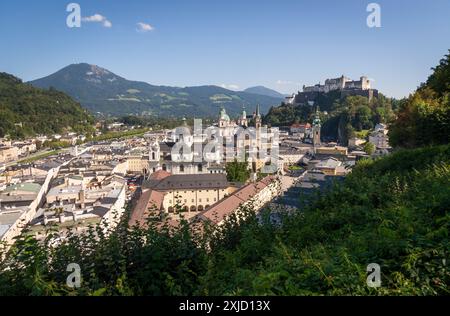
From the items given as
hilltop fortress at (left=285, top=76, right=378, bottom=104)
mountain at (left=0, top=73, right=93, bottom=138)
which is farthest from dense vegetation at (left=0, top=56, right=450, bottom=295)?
mountain at (left=0, top=73, right=93, bottom=138)

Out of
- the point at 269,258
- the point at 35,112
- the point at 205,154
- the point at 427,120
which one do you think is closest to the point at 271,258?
the point at 269,258

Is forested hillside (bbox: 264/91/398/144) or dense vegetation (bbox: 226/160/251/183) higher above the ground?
forested hillside (bbox: 264/91/398/144)

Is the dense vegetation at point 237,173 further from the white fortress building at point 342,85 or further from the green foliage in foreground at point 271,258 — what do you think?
the white fortress building at point 342,85

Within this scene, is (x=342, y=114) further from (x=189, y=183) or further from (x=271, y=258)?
(x=271, y=258)

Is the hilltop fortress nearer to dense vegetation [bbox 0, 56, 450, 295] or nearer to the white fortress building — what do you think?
the white fortress building

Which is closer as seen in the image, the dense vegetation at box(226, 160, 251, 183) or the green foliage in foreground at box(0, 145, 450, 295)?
the green foliage in foreground at box(0, 145, 450, 295)
